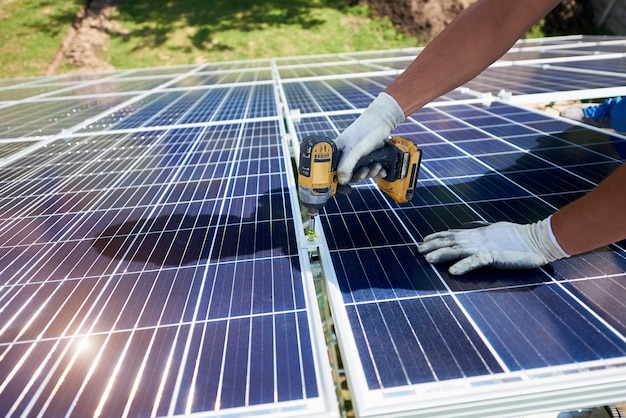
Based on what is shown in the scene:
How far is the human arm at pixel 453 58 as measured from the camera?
2533 mm

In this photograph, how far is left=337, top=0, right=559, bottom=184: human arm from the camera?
2.53 m

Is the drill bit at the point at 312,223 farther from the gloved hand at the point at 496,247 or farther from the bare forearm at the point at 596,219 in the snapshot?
the bare forearm at the point at 596,219

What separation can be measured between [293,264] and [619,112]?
6325 mm

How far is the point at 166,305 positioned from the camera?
6.43 ft

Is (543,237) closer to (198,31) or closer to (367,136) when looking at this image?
(367,136)

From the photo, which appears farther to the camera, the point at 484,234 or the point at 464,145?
the point at 464,145

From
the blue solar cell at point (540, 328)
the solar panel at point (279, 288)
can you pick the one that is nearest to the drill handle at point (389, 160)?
the solar panel at point (279, 288)

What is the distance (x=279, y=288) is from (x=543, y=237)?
5.05 ft

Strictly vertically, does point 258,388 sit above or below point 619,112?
above

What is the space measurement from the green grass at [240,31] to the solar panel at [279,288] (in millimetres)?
15371

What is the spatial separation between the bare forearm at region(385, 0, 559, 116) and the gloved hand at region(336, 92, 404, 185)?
123mm

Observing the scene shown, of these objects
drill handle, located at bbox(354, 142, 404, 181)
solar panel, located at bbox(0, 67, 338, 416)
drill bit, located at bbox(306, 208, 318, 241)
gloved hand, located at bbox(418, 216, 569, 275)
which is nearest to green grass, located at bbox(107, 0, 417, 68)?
solar panel, located at bbox(0, 67, 338, 416)

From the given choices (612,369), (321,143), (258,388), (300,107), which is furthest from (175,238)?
(300,107)

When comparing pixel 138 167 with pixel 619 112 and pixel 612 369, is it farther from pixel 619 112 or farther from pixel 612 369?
pixel 619 112
